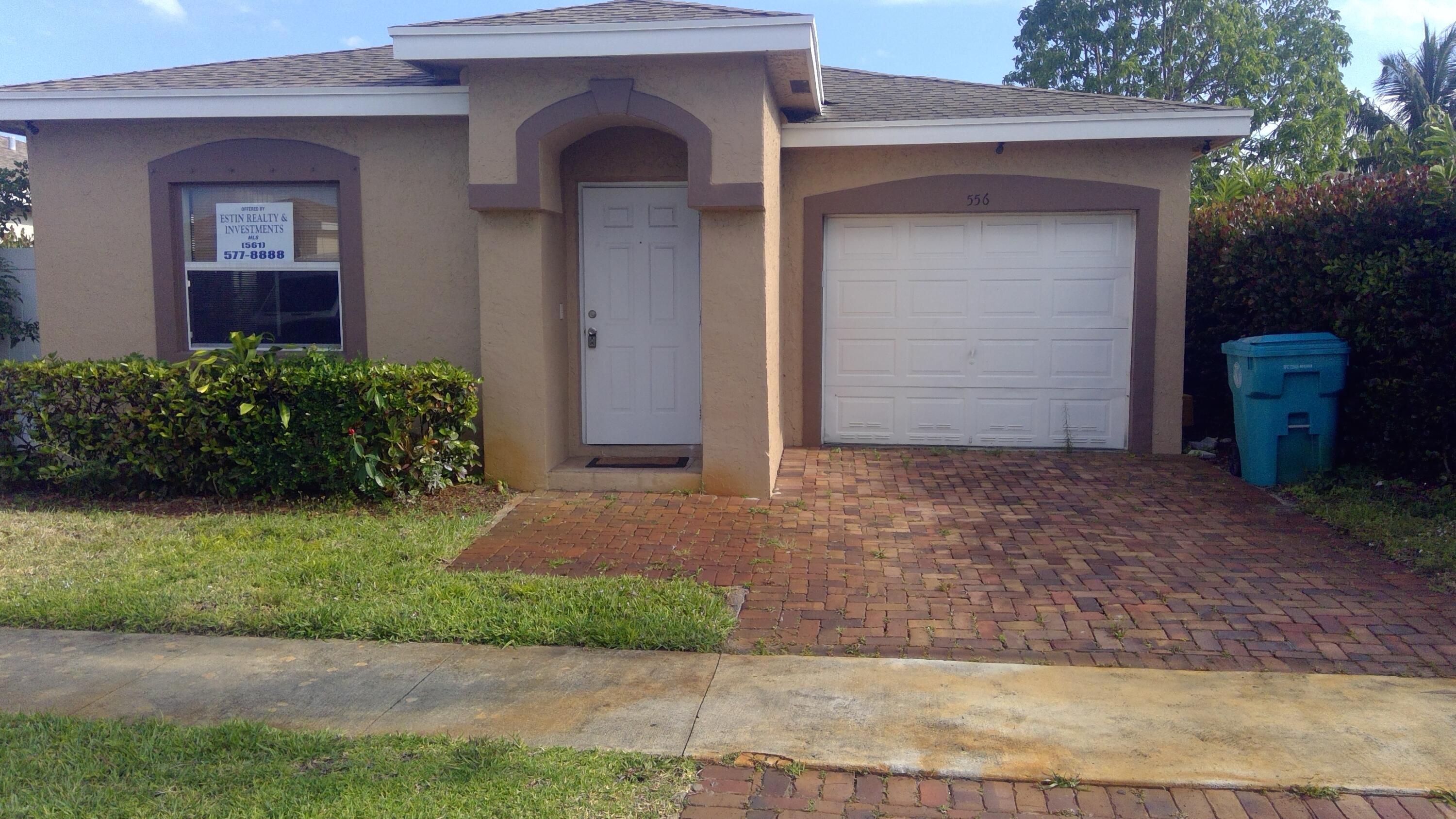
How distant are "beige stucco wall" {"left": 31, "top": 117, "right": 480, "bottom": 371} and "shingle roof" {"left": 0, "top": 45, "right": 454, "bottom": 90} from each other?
313 mm

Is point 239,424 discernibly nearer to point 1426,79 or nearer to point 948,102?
point 948,102

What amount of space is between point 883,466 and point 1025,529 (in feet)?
7.51

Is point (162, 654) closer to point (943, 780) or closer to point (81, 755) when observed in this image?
point (81, 755)

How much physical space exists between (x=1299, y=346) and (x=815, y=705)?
589 cm

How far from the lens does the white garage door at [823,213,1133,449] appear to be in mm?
10328

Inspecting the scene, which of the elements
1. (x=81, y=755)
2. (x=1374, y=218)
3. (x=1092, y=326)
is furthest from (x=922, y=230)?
(x=81, y=755)

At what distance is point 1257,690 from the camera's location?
190 inches

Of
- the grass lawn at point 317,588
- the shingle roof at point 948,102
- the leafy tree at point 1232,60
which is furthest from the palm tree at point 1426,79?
the grass lawn at point 317,588

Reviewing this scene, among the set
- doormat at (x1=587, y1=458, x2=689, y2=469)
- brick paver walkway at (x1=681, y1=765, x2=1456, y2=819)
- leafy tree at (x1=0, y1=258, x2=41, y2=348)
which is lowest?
brick paver walkway at (x1=681, y1=765, x2=1456, y2=819)

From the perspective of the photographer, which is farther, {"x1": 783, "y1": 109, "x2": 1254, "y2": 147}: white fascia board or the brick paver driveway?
{"x1": 783, "y1": 109, "x2": 1254, "y2": 147}: white fascia board

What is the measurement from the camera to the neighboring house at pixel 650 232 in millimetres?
8273

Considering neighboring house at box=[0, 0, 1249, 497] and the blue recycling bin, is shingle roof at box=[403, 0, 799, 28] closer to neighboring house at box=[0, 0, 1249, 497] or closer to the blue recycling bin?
neighboring house at box=[0, 0, 1249, 497]

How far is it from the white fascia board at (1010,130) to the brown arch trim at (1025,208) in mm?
478

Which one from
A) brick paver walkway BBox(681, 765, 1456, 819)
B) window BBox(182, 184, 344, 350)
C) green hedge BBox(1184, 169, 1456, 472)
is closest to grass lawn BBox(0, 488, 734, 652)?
brick paver walkway BBox(681, 765, 1456, 819)
